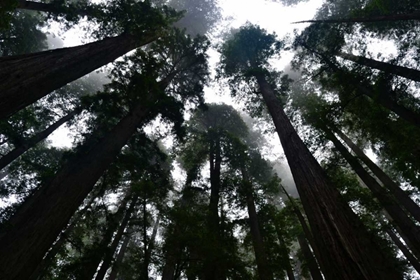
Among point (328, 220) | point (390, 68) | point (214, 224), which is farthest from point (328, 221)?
point (390, 68)

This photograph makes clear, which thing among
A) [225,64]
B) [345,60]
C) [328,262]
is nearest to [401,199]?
[345,60]

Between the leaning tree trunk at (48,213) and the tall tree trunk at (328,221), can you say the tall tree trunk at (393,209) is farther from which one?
the leaning tree trunk at (48,213)

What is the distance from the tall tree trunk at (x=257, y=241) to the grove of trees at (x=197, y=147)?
0.15 ft

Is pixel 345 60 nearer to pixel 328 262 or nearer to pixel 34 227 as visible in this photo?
pixel 328 262

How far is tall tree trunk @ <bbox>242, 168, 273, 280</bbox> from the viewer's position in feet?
26.6

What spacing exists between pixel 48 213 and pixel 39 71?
282 cm

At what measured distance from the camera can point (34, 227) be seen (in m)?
4.11

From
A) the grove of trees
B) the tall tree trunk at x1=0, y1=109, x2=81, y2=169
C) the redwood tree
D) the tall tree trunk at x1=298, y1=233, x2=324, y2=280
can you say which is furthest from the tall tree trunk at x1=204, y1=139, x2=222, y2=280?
the tall tree trunk at x1=0, y1=109, x2=81, y2=169

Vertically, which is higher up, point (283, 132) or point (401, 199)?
point (401, 199)

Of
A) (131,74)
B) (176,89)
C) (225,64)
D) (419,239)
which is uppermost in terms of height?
(225,64)

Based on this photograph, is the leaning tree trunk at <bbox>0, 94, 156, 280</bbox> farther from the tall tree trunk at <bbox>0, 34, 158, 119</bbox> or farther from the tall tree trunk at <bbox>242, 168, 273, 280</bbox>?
the tall tree trunk at <bbox>242, 168, 273, 280</bbox>

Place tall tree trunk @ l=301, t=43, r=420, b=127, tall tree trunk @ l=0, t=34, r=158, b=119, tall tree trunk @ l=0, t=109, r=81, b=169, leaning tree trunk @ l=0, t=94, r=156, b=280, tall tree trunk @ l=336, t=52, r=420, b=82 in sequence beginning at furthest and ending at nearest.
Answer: tall tree trunk @ l=0, t=109, r=81, b=169 → tall tree trunk @ l=301, t=43, r=420, b=127 → tall tree trunk @ l=336, t=52, r=420, b=82 → tall tree trunk @ l=0, t=34, r=158, b=119 → leaning tree trunk @ l=0, t=94, r=156, b=280

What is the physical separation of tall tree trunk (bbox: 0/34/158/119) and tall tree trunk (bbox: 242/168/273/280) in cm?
802

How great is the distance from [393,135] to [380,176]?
223cm
